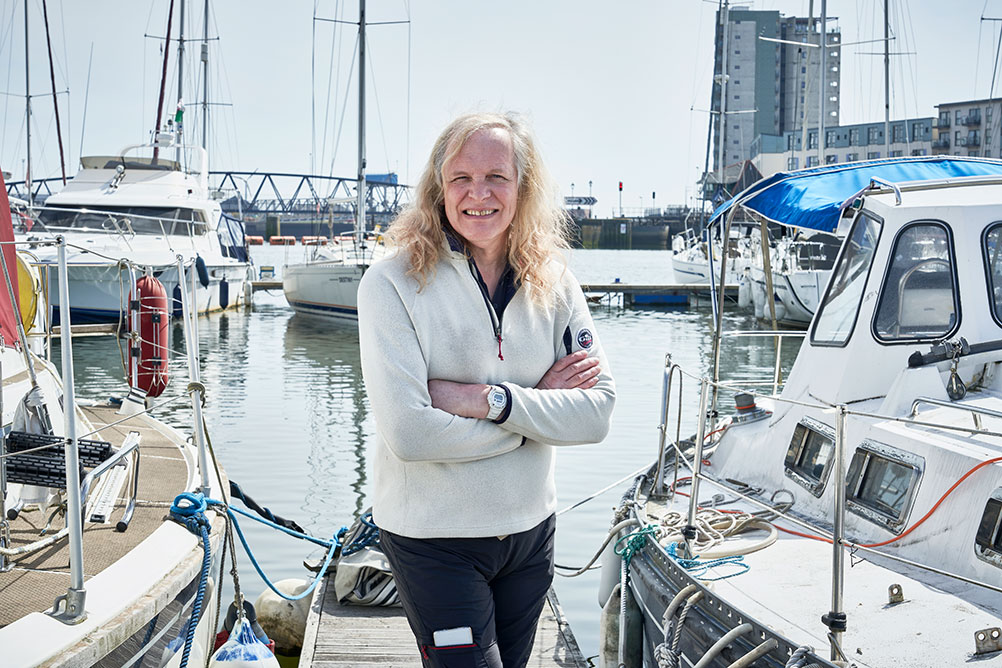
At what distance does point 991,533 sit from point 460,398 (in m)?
2.74

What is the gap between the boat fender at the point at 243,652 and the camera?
519cm

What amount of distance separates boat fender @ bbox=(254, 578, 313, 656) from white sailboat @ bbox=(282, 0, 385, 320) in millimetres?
21038

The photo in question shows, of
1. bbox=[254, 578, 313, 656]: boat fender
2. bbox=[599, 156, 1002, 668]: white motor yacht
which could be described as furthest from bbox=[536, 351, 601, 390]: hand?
bbox=[254, 578, 313, 656]: boat fender

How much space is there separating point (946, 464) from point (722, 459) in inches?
82.4

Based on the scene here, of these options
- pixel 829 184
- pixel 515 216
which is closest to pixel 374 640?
pixel 515 216

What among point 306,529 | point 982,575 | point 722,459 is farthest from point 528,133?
point 306,529

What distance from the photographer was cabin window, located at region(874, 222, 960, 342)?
5.56m

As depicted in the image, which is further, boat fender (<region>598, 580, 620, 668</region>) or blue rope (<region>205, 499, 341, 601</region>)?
blue rope (<region>205, 499, 341, 601</region>)

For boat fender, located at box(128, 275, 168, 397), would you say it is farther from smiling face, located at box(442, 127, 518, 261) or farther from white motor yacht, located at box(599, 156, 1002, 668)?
smiling face, located at box(442, 127, 518, 261)

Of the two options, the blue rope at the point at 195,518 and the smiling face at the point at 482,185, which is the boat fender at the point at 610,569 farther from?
the smiling face at the point at 482,185

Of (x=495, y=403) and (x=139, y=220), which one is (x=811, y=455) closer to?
(x=495, y=403)

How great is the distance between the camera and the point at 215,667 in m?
5.23

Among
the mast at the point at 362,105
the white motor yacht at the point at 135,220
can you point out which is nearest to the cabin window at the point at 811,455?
the white motor yacht at the point at 135,220

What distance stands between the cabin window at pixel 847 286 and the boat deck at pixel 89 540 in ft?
13.1
